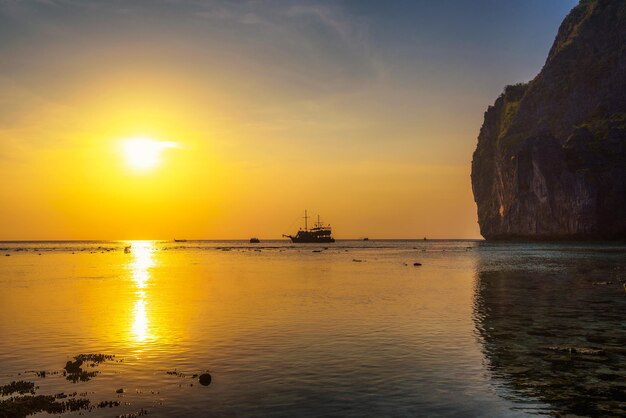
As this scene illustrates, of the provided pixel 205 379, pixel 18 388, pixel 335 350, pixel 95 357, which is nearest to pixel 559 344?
pixel 335 350

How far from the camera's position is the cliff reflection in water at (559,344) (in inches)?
686

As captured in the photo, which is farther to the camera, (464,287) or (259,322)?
(464,287)

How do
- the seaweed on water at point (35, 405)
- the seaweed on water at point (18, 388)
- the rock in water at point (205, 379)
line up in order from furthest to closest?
the rock in water at point (205, 379) → the seaweed on water at point (18, 388) → the seaweed on water at point (35, 405)

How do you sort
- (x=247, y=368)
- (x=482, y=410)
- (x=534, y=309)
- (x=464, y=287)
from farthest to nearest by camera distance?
(x=464, y=287), (x=534, y=309), (x=247, y=368), (x=482, y=410)

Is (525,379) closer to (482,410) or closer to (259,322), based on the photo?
(482,410)

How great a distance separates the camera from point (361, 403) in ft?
54.6

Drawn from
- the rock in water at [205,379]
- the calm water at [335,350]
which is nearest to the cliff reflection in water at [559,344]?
the calm water at [335,350]

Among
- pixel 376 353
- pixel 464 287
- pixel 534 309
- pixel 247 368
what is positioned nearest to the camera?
pixel 247 368

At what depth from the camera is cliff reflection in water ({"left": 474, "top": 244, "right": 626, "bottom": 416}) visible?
17.4 m

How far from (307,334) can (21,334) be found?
50.6 ft

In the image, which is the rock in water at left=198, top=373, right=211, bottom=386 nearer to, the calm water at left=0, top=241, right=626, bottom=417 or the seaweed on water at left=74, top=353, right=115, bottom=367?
the calm water at left=0, top=241, right=626, bottom=417

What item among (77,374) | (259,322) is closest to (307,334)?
(259,322)

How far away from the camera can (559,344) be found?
2522 centimetres

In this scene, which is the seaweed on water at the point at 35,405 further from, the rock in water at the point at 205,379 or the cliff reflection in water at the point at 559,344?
the cliff reflection in water at the point at 559,344
